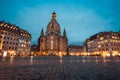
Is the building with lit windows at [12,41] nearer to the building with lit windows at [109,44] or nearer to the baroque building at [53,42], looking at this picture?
the baroque building at [53,42]

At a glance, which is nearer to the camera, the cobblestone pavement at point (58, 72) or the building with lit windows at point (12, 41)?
the cobblestone pavement at point (58, 72)

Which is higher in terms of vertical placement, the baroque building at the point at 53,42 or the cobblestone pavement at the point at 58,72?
the baroque building at the point at 53,42

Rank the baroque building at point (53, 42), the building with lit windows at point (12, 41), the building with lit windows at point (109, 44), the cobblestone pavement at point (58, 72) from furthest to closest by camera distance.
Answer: the baroque building at point (53, 42) < the building with lit windows at point (109, 44) < the building with lit windows at point (12, 41) < the cobblestone pavement at point (58, 72)

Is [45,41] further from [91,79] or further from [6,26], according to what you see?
[91,79]

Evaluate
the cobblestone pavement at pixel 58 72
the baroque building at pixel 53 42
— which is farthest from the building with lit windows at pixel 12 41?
the cobblestone pavement at pixel 58 72

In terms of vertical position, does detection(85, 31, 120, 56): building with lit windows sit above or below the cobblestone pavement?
above

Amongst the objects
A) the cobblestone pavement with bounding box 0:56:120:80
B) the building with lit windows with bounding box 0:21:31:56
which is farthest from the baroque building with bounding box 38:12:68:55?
the cobblestone pavement with bounding box 0:56:120:80

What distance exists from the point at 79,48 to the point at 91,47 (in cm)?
6101

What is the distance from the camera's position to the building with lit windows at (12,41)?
255ft

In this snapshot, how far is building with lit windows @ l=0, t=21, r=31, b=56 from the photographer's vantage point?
7762 cm

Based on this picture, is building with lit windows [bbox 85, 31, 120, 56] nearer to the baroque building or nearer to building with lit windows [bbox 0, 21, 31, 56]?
the baroque building

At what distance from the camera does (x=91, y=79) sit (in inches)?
273

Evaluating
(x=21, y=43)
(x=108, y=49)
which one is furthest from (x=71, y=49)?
(x=21, y=43)

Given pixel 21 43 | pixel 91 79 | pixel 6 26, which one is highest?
pixel 6 26
